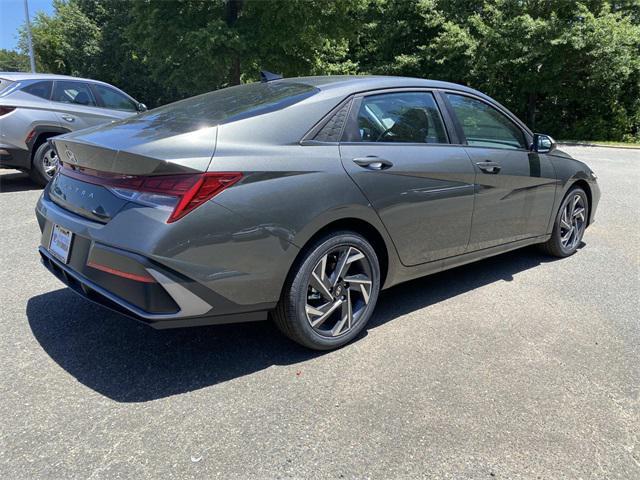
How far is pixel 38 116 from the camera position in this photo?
733 cm

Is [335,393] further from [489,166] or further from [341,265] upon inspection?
A: [489,166]

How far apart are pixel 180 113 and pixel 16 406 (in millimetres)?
1819

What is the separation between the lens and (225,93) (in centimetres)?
359

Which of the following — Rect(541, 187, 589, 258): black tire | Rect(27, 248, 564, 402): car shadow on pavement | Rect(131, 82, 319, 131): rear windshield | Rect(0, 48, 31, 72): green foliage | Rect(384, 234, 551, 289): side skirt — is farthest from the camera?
Rect(0, 48, 31, 72): green foliage

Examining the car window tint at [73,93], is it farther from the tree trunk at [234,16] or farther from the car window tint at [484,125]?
the tree trunk at [234,16]

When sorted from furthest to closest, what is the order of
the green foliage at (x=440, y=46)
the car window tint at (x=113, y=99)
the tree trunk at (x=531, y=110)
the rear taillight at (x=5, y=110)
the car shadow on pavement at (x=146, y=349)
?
the tree trunk at (x=531, y=110), the green foliage at (x=440, y=46), the car window tint at (x=113, y=99), the rear taillight at (x=5, y=110), the car shadow on pavement at (x=146, y=349)

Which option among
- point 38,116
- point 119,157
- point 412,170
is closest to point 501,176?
point 412,170

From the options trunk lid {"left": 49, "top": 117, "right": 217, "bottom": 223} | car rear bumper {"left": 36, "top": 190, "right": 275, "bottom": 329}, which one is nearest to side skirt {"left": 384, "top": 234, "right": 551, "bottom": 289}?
car rear bumper {"left": 36, "top": 190, "right": 275, "bottom": 329}

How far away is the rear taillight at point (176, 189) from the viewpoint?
2.46m

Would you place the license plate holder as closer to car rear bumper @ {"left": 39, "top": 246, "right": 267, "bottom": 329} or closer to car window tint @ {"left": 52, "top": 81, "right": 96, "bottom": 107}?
car rear bumper @ {"left": 39, "top": 246, "right": 267, "bottom": 329}

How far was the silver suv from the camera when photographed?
707 centimetres

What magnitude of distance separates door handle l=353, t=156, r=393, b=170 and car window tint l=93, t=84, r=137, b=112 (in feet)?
22.5

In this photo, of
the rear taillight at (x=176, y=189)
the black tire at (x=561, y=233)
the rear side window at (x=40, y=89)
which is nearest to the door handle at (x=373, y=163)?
the rear taillight at (x=176, y=189)

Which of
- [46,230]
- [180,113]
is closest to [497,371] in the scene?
[180,113]
